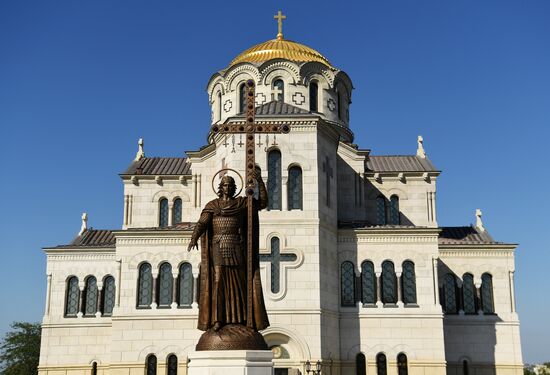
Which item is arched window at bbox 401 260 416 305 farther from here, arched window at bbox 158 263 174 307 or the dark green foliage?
the dark green foliage

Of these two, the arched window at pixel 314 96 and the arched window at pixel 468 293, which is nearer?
the arched window at pixel 468 293

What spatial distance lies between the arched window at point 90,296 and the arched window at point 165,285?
579 cm

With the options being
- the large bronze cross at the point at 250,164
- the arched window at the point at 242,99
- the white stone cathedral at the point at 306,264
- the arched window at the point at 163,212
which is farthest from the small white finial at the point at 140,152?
the large bronze cross at the point at 250,164

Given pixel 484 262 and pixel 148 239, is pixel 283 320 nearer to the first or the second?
pixel 148 239

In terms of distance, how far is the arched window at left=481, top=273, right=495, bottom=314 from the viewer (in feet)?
102

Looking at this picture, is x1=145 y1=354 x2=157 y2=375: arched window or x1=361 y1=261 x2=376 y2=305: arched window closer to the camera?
x1=145 y1=354 x2=157 y2=375: arched window

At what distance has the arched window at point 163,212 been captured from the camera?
3266cm

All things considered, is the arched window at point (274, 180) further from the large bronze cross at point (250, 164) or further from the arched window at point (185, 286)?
the large bronze cross at point (250, 164)

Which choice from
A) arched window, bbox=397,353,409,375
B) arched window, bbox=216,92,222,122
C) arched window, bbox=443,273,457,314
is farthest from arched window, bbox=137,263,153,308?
arched window, bbox=443,273,457,314

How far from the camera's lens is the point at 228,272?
1128cm

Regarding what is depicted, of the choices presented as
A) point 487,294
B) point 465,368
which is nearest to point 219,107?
point 487,294

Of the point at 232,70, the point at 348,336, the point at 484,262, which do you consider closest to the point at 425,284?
the point at 348,336

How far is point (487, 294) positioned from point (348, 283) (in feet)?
26.7

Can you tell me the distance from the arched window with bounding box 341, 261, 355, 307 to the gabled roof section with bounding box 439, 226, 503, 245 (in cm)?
651
